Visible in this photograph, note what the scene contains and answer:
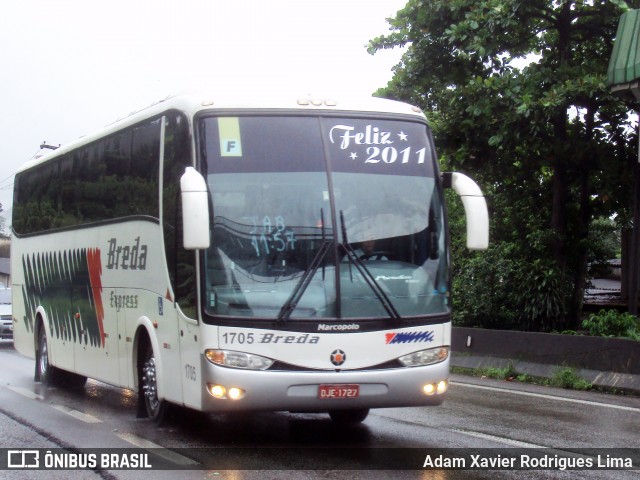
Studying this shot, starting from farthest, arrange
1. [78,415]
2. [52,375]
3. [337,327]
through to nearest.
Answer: [52,375], [78,415], [337,327]

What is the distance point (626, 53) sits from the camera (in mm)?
15141

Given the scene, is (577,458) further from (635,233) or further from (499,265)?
(499,265)

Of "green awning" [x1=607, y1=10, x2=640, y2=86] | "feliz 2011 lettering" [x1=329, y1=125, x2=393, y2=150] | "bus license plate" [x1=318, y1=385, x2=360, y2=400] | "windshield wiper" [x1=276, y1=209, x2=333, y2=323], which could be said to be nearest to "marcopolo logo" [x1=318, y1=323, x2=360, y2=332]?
"windshield wiper" [x1=276, y1=209, x2=333, y2=323]

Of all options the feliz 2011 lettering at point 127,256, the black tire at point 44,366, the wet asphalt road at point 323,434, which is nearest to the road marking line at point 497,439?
the wet asphalt road at point 323,434

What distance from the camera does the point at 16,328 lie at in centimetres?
1705

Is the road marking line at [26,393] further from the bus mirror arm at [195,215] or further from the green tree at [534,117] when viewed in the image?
the green tree at [534,117]

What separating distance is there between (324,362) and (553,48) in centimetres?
1197

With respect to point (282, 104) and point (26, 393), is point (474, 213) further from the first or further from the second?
point (26, 393)

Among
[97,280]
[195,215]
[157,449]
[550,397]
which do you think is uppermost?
[195,215]

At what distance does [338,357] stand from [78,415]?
13.9 ft

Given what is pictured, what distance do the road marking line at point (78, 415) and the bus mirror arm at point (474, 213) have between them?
4675 millimetres

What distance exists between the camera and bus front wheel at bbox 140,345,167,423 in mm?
9930

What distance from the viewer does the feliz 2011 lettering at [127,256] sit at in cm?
1032

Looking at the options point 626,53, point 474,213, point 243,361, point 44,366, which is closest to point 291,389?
point 243,361
